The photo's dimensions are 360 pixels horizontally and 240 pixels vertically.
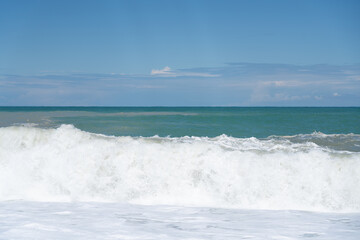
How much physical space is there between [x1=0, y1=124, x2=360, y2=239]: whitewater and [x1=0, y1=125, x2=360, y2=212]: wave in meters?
0.03

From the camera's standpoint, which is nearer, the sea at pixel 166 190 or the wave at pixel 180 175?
the sea at pixel 166 190

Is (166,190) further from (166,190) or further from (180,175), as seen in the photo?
(180,175)

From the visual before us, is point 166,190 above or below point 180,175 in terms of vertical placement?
below

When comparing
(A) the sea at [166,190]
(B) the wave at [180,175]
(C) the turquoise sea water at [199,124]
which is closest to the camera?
(A) the sea at [166,190]

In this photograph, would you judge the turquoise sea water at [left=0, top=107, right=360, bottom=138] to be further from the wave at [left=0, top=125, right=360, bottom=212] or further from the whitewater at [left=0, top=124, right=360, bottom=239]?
the whitewater at [left=0, top=124, right=360, bottom=239]

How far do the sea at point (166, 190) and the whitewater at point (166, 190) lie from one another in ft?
0.08

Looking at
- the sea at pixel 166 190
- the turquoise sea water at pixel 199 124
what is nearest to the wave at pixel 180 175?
the sea at pixel 166 190

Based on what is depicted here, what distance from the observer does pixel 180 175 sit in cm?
981

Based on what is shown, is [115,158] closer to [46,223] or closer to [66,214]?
[66,214]

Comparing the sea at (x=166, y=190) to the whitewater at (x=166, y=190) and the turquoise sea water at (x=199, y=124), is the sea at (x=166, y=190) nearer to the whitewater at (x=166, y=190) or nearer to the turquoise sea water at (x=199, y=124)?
the whitewater at (x=166, y=190)

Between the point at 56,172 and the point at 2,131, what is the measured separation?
333 cm

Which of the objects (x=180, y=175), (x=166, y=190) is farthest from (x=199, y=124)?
(x=166, y=190)

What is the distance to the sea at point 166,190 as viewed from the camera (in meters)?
6.64

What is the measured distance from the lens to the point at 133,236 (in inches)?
243
